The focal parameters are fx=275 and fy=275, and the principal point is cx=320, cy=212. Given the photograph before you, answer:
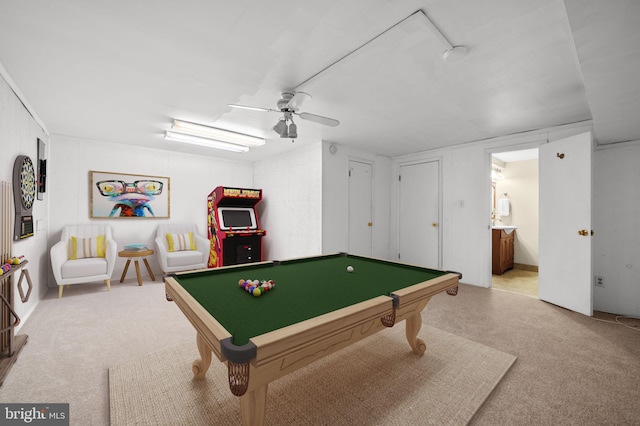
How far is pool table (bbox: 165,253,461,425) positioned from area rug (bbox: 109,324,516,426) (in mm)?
202

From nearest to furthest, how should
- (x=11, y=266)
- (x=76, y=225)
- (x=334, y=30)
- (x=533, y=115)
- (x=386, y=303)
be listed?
(x=386, y=303), (x=334, y=30), (x=11, y=266), (x=533, y=115), (x=76, y=225)

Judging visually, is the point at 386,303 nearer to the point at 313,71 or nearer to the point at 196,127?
the point at 313,71

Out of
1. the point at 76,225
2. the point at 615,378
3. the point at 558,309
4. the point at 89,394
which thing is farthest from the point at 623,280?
the point at 76,225

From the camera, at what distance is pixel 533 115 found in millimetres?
3398

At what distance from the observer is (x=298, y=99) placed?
2936mm

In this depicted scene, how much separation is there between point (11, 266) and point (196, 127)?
2.43 meters

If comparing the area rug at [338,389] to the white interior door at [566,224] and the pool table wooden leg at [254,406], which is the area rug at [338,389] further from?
the white interior door at [566,224]

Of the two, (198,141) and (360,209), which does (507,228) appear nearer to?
(360,209)

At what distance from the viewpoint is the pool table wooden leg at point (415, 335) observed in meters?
2.41

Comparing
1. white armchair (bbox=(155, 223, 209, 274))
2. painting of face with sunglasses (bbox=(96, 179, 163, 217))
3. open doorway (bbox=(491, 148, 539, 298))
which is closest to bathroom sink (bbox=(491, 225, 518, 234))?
open doorway (bbox=(491, 148, 539, 298))

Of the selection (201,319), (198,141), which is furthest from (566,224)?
(198,141)

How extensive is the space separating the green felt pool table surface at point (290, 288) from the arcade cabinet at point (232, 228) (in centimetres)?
273

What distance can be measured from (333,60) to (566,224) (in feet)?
11.7

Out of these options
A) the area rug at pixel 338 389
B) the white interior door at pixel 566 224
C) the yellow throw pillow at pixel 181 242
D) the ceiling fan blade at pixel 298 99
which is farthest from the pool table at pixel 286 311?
the yellow throw pillow at pixel 181 242
